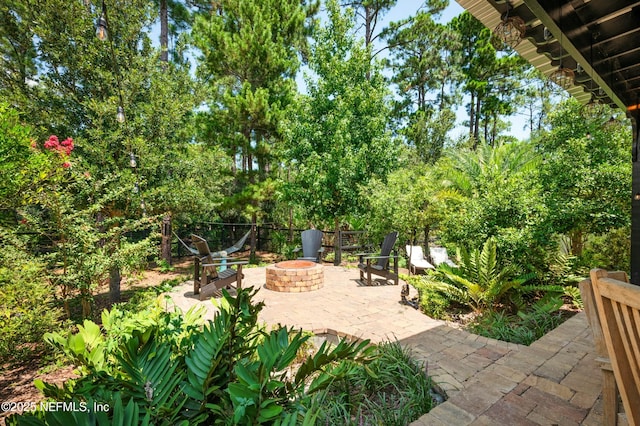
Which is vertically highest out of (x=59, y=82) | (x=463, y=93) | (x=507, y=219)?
(x=463, y=93)

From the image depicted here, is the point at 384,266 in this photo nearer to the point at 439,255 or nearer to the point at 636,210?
the point at 439,255

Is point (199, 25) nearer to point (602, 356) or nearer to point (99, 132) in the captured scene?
point (99, 132)

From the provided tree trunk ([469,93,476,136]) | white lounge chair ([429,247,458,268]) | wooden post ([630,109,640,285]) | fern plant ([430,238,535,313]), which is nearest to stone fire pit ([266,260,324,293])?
fern plant ([430,238,535,313])

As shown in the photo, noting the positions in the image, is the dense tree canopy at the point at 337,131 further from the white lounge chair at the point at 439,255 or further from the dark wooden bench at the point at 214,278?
the dark wooden bench at the point at 214,278

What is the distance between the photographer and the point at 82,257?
368cm

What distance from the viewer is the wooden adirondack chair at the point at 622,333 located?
3.68ft

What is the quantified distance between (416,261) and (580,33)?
17.1 ft

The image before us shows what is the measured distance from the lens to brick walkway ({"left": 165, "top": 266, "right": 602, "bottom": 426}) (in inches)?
74.7

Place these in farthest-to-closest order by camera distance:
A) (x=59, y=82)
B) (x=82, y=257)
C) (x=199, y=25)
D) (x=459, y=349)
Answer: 1. (x=199, y=25)
2. (x=59, y=82)
3. (x=82, y=257)
4. (x=459, y=349)

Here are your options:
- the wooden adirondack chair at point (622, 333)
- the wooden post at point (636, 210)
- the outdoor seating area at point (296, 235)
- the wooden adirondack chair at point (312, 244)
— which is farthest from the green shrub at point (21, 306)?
the wooden post at point (636, 210)

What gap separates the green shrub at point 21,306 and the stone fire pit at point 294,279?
3.20 m

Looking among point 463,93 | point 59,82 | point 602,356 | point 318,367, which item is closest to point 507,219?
point 602,356

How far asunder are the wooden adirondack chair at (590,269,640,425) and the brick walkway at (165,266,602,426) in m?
0.79

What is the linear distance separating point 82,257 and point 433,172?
8.05 metres
